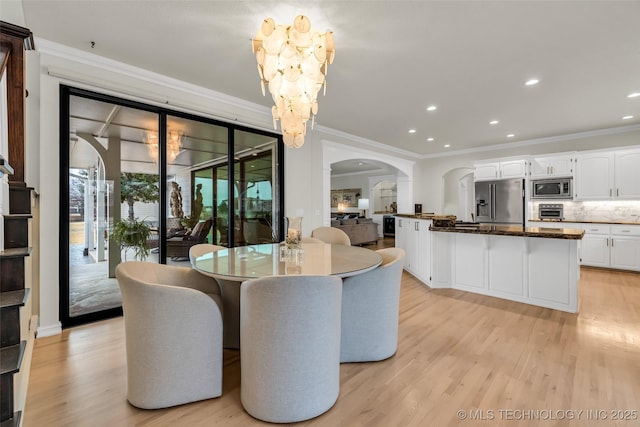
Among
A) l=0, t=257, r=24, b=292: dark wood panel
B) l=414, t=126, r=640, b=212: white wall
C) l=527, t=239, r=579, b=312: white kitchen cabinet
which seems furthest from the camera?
l=414, t=126, r=640, b=212: white wall

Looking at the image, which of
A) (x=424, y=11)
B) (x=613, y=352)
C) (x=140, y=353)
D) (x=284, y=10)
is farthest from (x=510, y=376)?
(x=284, y=10)

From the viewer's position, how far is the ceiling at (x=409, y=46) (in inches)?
84.4

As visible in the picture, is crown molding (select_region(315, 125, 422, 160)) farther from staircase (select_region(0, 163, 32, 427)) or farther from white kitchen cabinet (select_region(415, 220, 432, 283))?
staircase (select_region(0, 163, 32, 427))

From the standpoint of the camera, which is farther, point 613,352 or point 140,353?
point 613,352

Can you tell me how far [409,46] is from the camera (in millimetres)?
2635

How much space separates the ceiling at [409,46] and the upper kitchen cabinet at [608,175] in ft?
3.95

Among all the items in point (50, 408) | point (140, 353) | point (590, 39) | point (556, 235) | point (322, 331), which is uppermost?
point (590, 39)

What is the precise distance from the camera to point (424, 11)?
216 centimetres

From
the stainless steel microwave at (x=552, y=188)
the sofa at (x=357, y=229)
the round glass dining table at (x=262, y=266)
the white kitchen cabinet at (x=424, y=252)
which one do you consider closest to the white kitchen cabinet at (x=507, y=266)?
the white kitchen cabinet at (x=424, y=252)

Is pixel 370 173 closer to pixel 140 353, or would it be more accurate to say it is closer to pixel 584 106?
pixel 584 106

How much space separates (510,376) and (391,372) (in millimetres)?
790

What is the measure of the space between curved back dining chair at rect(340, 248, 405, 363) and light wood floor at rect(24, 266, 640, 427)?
10 cm

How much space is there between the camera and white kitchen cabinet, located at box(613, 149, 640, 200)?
4.95 m

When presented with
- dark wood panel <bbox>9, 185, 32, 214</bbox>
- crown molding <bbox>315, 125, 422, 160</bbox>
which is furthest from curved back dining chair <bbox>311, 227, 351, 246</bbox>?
dark wood panel <bbox>9, 185, 32, 214</bbox>
